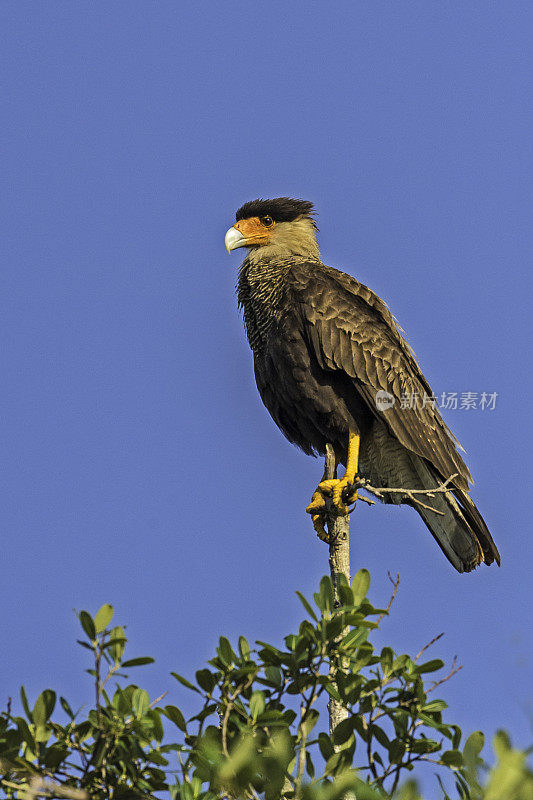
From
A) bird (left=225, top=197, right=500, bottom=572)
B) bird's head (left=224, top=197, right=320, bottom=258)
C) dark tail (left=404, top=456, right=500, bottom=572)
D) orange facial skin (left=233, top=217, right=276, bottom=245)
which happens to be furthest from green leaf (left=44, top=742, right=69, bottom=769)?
orange facial skin (left=233, top=217, right=276, bottom=245)

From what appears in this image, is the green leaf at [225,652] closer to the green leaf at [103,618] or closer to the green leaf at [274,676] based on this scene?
the green leaf at [274,676]

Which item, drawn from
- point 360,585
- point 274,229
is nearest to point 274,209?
point 274,229

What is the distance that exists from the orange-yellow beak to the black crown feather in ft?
0.17

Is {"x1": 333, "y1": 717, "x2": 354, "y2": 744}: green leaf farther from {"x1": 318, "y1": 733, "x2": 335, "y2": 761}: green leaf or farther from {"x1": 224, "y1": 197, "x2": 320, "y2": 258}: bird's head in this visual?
{"x1": 224, "y1": 197, "x2": 320, "y2": 258}: bird's head

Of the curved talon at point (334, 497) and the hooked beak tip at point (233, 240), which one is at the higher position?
the hooked beak tip at point (233, 240)

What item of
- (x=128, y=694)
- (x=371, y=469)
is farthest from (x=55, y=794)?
(x=371, y=469)

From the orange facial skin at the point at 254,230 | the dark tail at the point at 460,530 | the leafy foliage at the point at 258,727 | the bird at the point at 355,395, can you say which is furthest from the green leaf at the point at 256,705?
the orange facial skin at the point at 254,230

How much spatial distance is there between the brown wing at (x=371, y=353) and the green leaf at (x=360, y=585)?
1967 millimetres

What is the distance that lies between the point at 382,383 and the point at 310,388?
421 millimetres

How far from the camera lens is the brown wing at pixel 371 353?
4926 millimetres

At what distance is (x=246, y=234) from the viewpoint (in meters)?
6.05

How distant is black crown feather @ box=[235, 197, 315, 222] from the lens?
6129 millimetres

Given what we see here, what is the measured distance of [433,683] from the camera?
2873 mm

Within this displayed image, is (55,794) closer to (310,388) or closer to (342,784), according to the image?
(342,784)
